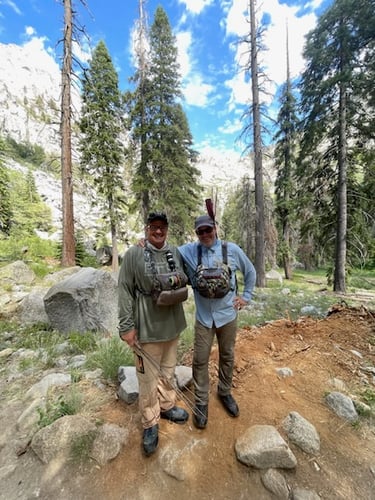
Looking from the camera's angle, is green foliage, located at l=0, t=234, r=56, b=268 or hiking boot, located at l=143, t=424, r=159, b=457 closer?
hiking boot, located at l=143, t=424, r=159, b=457

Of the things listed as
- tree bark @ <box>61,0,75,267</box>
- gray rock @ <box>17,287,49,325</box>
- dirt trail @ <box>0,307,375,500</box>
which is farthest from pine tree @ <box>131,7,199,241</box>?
dirt trail @ <box>0,307,375,500</box>

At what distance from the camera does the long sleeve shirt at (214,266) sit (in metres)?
2.33

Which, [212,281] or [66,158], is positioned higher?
[66,158]

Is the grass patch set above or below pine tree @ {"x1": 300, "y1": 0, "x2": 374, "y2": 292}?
below

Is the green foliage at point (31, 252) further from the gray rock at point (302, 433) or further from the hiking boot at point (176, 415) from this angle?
the gray rock at point (302, 433)

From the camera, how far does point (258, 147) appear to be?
1046cm

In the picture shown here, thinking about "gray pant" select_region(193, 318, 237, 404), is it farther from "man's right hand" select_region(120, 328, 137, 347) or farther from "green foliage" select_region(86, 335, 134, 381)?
"green foliage" select_region(86, 335, 134, 381)

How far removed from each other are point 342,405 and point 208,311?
66.4 inches

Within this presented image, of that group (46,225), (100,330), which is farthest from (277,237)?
(46,225)

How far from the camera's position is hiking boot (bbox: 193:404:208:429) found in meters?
2.28

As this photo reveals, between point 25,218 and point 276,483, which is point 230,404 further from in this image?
point 25,218

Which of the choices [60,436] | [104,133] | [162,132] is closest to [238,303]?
[60,436]

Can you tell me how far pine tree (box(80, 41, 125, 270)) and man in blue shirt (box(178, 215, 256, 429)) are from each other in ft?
42.4

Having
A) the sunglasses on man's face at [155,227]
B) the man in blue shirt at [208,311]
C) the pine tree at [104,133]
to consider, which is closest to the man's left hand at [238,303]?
the man in blue shirt at [208,311]
